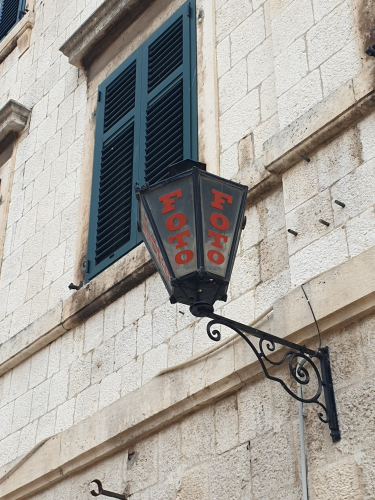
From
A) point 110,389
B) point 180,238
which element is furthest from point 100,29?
point 180,238

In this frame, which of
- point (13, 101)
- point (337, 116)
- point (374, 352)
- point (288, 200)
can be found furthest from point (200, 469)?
point (13, 101)

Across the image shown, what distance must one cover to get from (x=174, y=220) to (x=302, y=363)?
3.02 feet

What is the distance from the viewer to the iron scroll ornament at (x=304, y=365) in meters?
3.69

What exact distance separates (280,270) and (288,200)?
40cm

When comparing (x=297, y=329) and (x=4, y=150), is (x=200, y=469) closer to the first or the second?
A: (x=297, y=329)

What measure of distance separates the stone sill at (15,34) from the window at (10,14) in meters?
0.20

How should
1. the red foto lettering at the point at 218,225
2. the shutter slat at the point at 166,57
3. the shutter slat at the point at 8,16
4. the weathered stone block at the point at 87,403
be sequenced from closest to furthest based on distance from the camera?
the red foto lettering at the point at 218,225
the weathered stone block at the point at 87,403
the shutter slat at the point at 166,57
the shutter slat at the point at 8,16

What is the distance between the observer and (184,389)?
4609 mm

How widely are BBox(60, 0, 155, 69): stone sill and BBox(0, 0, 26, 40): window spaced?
2.45 m

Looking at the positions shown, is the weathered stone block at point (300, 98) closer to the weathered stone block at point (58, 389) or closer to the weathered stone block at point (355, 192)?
the weathered stone block at point (355, 192)

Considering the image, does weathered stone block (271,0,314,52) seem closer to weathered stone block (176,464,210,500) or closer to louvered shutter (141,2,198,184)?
louvered shutter (141,2,198,184)

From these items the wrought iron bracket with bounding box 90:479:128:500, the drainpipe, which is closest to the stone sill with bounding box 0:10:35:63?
the wrought iron bracket with bounding box 90:479:128:500

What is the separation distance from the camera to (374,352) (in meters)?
3.71

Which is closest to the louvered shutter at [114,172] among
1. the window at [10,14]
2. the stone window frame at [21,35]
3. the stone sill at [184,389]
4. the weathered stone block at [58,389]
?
the weathered stone block at [58,389]
